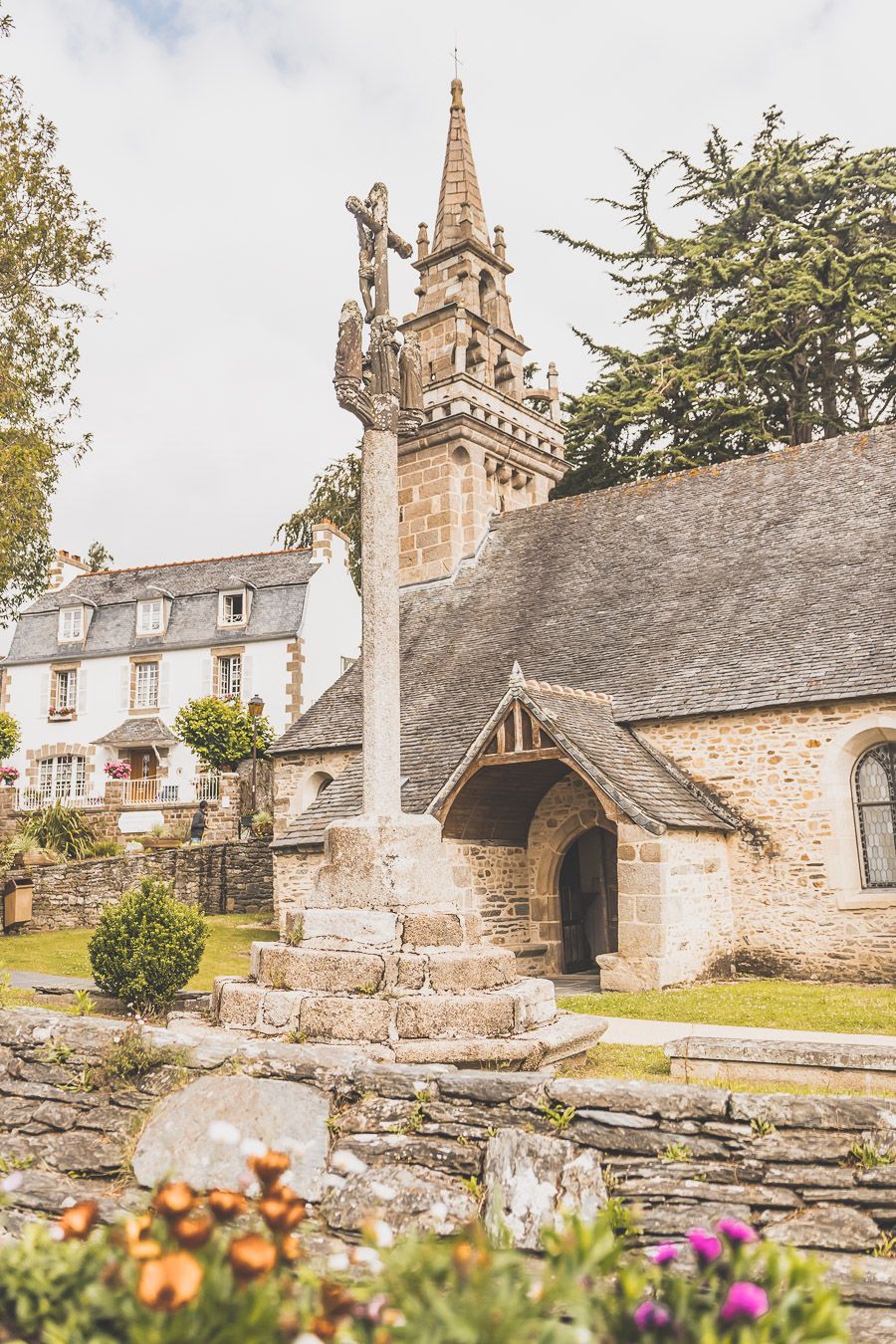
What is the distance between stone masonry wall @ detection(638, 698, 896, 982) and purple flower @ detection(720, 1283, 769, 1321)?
11887mm

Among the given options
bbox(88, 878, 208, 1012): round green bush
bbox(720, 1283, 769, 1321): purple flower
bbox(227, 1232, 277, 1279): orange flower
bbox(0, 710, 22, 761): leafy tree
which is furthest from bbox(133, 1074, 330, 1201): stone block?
bbox(0, 710, 22, 761): leafy tree

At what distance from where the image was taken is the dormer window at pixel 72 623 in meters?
34.4

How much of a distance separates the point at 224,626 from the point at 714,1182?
29792mm

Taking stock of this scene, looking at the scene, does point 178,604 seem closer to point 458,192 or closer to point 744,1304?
point 458,192

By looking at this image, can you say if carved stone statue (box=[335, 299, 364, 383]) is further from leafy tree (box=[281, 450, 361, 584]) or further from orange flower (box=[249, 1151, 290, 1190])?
leafy tree (box=[281, 450, 361, 584])

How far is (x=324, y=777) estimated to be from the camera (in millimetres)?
18141

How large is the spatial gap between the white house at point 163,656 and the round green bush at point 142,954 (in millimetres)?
21636

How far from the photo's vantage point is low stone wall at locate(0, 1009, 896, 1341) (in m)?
4.02

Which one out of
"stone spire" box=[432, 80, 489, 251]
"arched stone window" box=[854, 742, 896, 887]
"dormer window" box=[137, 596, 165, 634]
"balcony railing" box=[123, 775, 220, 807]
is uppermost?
"stone spire" box=[432, 80, 489, 251]

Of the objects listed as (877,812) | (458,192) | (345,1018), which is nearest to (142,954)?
(345,1018)

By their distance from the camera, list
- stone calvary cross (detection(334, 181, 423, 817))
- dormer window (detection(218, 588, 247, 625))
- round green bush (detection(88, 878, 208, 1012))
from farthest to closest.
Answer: dormer window (detection(218, 588, 247, 625)), round green bush (detection(88, 878, 208, 1012)), stone calvary cross (detection(334, 181, 423, 817))

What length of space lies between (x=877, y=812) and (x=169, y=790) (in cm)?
2210

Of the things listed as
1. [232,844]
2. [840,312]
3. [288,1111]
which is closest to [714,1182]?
[288,1111]

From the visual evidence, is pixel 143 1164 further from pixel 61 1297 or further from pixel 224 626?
pixel 224 626
